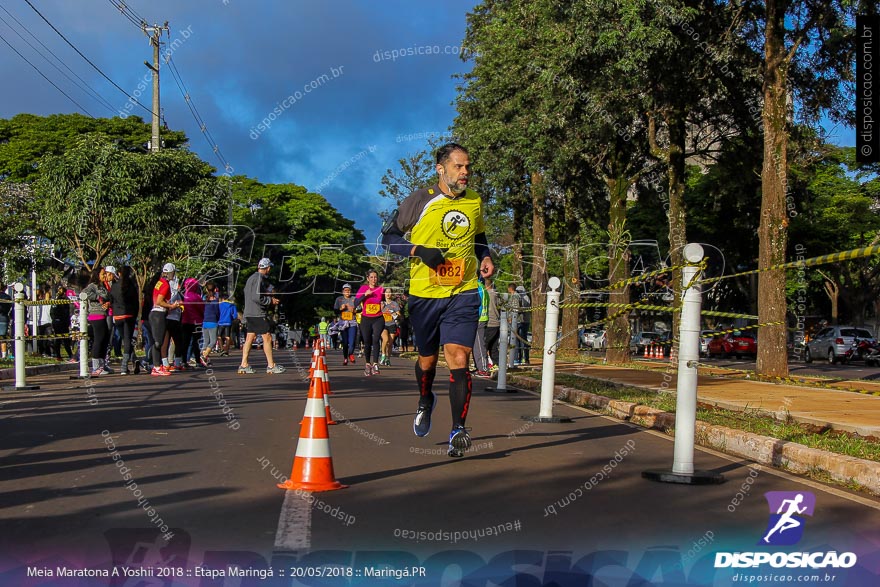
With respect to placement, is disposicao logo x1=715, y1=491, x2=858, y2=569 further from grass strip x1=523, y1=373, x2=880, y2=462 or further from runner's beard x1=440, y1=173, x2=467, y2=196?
runner's beard x1=440, y1=173, x2=467, y2=196

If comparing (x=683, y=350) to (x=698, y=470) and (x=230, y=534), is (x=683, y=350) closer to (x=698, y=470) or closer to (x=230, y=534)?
(x=698, y=470)

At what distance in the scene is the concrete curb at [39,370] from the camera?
1744cm

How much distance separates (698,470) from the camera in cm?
679

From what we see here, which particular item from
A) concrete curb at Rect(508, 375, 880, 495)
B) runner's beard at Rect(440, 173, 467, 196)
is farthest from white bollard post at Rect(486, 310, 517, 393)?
runner's beard at Rect(440, 173, 467, 196)

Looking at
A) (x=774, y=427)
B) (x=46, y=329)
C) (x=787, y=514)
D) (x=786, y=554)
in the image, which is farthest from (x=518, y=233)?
(x=786, y=554)

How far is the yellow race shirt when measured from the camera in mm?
7348

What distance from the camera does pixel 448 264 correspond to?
734 centimetres

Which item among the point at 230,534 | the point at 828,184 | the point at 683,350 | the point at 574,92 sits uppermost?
the point at 828,184

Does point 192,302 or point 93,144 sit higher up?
point 93,144

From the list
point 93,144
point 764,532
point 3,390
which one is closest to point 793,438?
point 764,532

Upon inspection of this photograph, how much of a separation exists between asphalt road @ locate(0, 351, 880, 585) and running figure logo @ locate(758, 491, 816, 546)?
0.20 feet

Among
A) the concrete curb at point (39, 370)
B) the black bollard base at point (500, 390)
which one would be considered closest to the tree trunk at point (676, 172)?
the black bollard base at point (500, 390)

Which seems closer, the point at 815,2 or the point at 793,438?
the point at 793,438

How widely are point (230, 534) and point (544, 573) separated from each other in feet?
4.90
